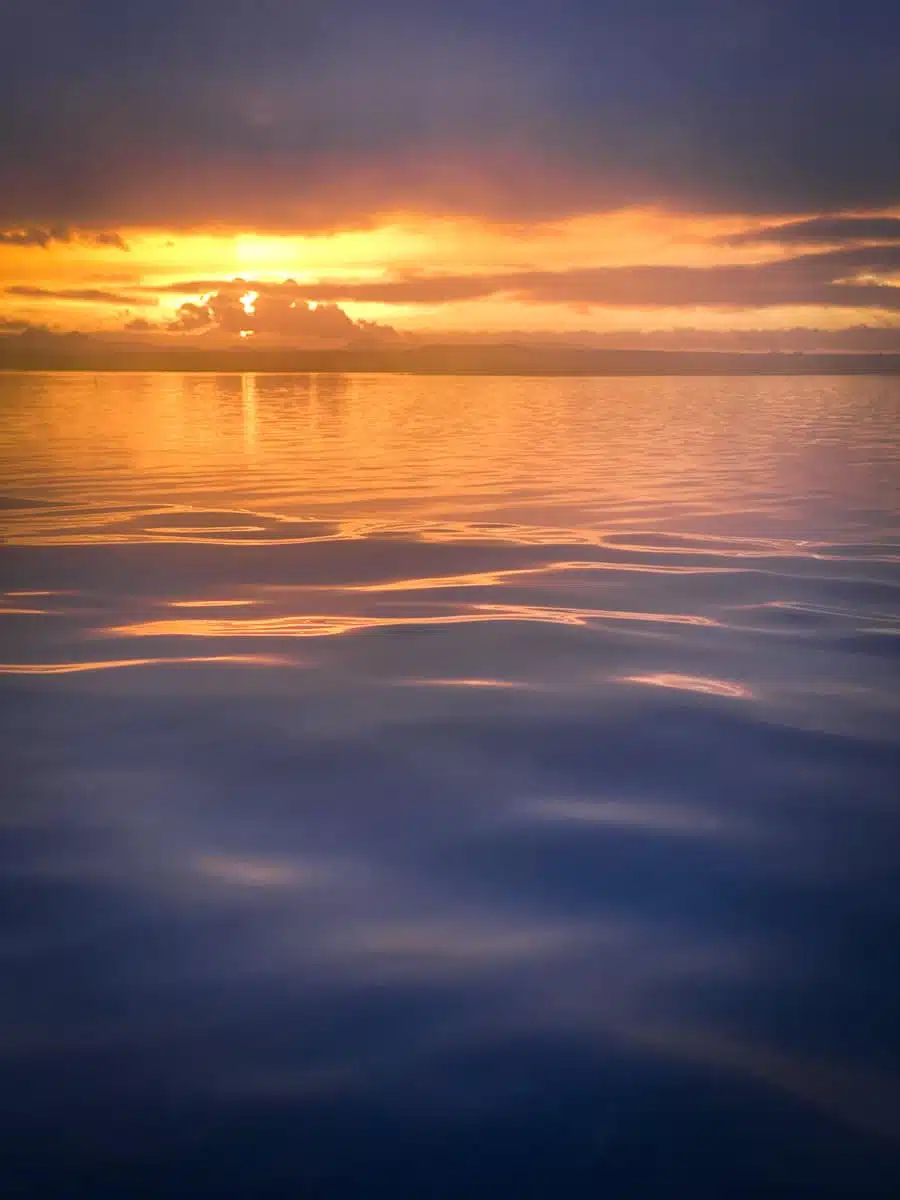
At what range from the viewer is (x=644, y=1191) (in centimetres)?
330

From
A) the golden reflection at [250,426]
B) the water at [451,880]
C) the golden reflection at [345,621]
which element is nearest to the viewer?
the water at [451,880]

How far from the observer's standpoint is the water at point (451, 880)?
3.53 m

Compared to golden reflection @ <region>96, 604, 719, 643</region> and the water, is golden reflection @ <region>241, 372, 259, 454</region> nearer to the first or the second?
the water

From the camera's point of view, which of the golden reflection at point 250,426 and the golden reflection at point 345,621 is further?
the golden reflection at point 250,426

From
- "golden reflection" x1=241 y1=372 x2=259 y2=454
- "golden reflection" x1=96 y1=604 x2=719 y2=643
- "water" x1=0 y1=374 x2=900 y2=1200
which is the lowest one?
"golden reflection" x1=241 y1=372 x2=259 y2=454

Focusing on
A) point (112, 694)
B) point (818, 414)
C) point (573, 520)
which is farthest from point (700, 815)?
point (818, 414)

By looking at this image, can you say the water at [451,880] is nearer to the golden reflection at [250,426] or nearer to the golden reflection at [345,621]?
the golden reflection at [345,621]

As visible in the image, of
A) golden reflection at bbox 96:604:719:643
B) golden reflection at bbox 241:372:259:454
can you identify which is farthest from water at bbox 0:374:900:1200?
golden reflection at bbox 241:372:259:454

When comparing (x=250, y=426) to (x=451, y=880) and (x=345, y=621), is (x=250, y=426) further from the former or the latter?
(x=451, y=880)

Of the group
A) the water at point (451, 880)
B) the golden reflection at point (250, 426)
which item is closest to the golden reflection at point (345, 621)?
the water at point (451, 880)

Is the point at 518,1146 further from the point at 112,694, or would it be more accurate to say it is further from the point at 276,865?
the point at 112,694

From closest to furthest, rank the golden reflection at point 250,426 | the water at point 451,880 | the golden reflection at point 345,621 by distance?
the water at point 451,880 → the golden reflection at point 345,621 → the golden reflection at point 250,426

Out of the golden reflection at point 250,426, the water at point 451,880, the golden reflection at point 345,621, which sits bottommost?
the golden reflection at point 250,426

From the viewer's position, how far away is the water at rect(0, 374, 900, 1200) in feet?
11.6
